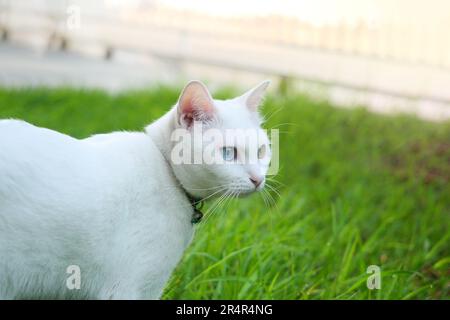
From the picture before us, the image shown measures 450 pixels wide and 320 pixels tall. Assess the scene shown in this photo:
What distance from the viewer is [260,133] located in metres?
1.65

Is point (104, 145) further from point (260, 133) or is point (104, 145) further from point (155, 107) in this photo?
point (155, 107)

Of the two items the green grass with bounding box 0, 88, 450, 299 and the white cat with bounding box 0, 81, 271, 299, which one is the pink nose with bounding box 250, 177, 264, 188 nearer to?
the white cat with bounding box 0, 81, 271, 299

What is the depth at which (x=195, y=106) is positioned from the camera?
5.03ft

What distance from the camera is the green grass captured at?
2.32 m

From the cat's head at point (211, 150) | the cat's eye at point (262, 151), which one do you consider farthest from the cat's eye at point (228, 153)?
the cat's eye at point (262, 151)

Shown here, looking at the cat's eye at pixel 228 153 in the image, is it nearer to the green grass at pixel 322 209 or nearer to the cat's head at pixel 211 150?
the cat's head at pixel 211 150

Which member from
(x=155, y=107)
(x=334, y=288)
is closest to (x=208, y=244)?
(x=334, y=288)

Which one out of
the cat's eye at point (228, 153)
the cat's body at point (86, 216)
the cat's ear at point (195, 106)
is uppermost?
the cat's ear at point (195, 106)

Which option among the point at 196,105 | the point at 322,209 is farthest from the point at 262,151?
the point at 322,209

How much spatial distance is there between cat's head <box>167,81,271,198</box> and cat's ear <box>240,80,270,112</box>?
4.6 inches

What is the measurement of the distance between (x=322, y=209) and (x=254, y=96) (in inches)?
79.9

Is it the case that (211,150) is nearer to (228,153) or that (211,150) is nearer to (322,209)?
(228,153)

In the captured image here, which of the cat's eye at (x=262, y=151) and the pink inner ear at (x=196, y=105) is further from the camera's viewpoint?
the cat's eye at (x=262, y=151)

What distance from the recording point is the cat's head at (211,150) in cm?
153
